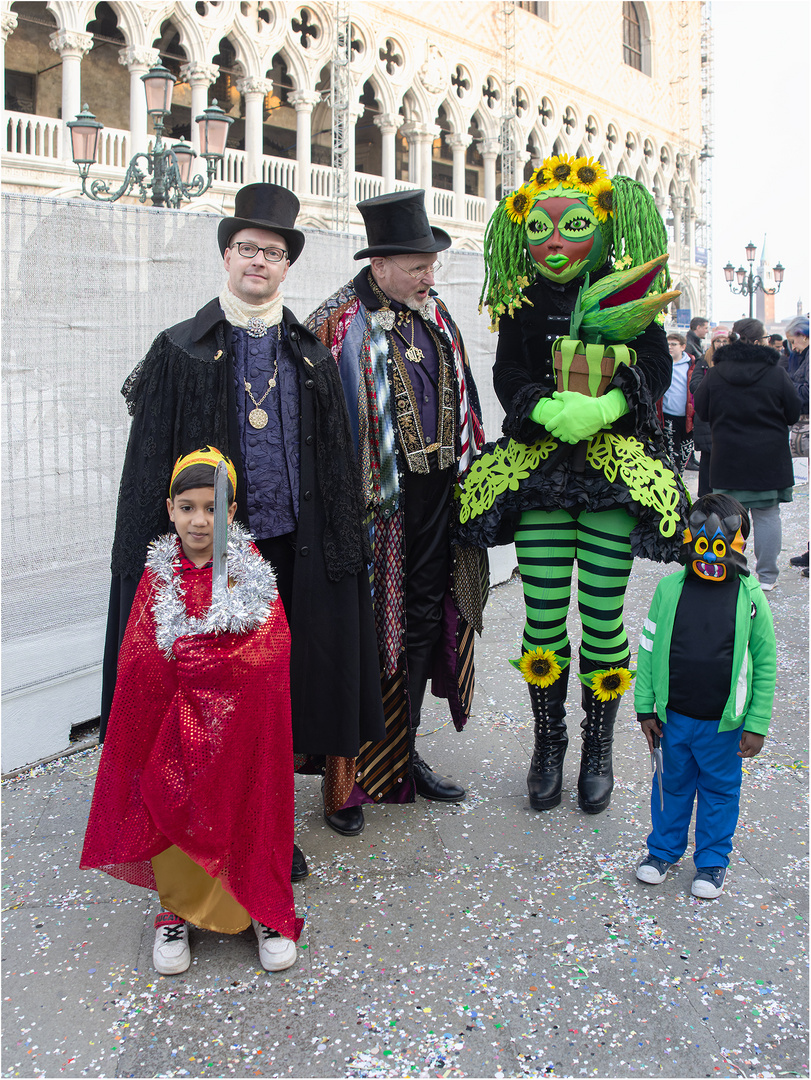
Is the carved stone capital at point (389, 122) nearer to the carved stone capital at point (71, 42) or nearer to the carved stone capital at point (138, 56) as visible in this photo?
the carved stone capital at point (138, 56)

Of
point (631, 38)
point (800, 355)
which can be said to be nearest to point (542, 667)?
point (800, 355)

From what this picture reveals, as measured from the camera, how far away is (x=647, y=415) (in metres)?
2.82

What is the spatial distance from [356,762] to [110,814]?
0.95 metres

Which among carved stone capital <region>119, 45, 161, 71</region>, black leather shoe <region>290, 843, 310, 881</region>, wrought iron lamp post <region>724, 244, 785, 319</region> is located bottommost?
black leather shoe <region>290, 843, 310, 881</region>

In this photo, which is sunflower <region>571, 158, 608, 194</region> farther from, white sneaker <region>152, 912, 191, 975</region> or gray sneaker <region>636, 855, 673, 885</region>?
white sneaker <region>152, 912, 191, 975</region>

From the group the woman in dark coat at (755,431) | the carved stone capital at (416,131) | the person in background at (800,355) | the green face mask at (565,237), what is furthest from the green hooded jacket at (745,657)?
the carved stone capital at (416,131)

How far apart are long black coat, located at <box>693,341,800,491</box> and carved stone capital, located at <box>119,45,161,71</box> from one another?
15.0 metres

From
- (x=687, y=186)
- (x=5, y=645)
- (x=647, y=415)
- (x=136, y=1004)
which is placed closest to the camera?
(x=136, y=1004)

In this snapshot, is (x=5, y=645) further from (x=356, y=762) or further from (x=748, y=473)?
(x=748, y=473)

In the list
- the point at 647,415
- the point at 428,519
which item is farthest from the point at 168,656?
the point at 647,415

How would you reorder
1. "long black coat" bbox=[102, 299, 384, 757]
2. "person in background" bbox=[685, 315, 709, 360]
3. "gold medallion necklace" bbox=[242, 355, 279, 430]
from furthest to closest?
"person in background" bbox=[685, 315, 709, 360] → "gold medallion necklace" bbox=[242, 355, 279, 430] → "long black coat" bbox=[102, 299, 384, 757]

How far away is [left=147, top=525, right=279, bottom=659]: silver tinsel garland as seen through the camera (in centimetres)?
214

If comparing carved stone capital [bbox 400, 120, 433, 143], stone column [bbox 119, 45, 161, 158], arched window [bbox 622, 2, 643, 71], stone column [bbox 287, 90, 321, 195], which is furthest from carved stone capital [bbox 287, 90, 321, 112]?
arched window [bbox 622, 2, 643, 71]

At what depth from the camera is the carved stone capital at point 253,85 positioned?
62.3 ft
